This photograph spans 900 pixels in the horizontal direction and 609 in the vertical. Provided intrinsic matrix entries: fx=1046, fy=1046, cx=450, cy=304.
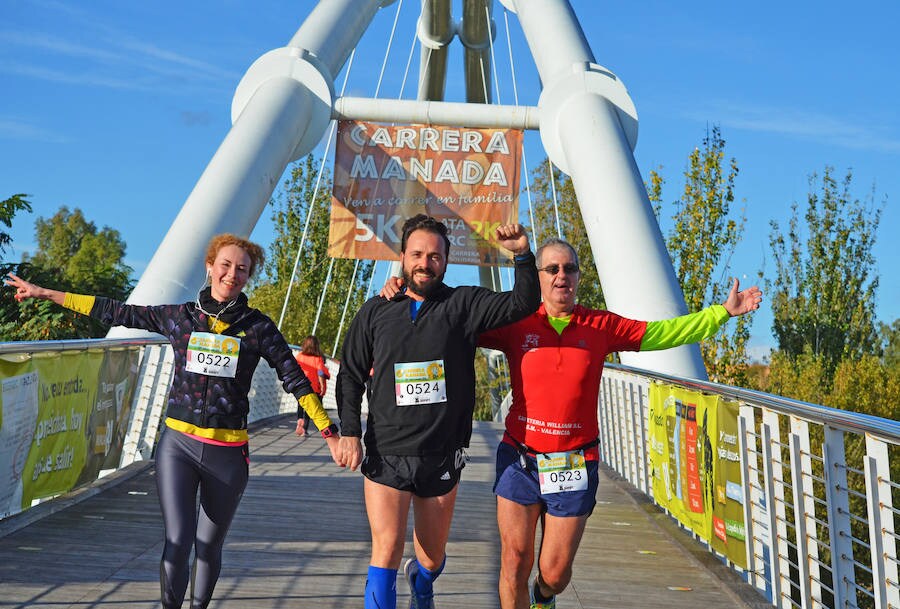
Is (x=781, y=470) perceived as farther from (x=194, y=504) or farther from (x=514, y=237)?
(x=194, y=504)

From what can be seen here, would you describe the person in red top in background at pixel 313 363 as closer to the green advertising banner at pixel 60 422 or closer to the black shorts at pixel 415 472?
the green advertising banner at pixel 60 422

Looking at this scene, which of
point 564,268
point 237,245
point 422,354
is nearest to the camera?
point 422,354

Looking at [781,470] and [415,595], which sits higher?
[781,470]

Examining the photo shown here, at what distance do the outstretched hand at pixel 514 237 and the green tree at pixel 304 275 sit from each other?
90.2ft

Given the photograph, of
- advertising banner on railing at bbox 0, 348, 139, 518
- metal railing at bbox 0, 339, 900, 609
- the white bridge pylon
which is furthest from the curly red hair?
the white bridge pylon

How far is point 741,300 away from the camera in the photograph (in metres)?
4.28

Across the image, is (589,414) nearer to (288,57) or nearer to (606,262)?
(606,262)

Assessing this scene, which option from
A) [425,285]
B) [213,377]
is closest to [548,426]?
[425,285]

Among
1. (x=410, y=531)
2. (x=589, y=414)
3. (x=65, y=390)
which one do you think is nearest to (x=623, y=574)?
(x=410, y=531)

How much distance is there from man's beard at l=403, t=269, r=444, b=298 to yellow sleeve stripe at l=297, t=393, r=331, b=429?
1.93 feet

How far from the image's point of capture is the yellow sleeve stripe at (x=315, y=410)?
403 cm

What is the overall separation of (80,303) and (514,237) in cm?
189

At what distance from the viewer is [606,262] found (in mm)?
11562

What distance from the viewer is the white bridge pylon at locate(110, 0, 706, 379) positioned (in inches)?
439
